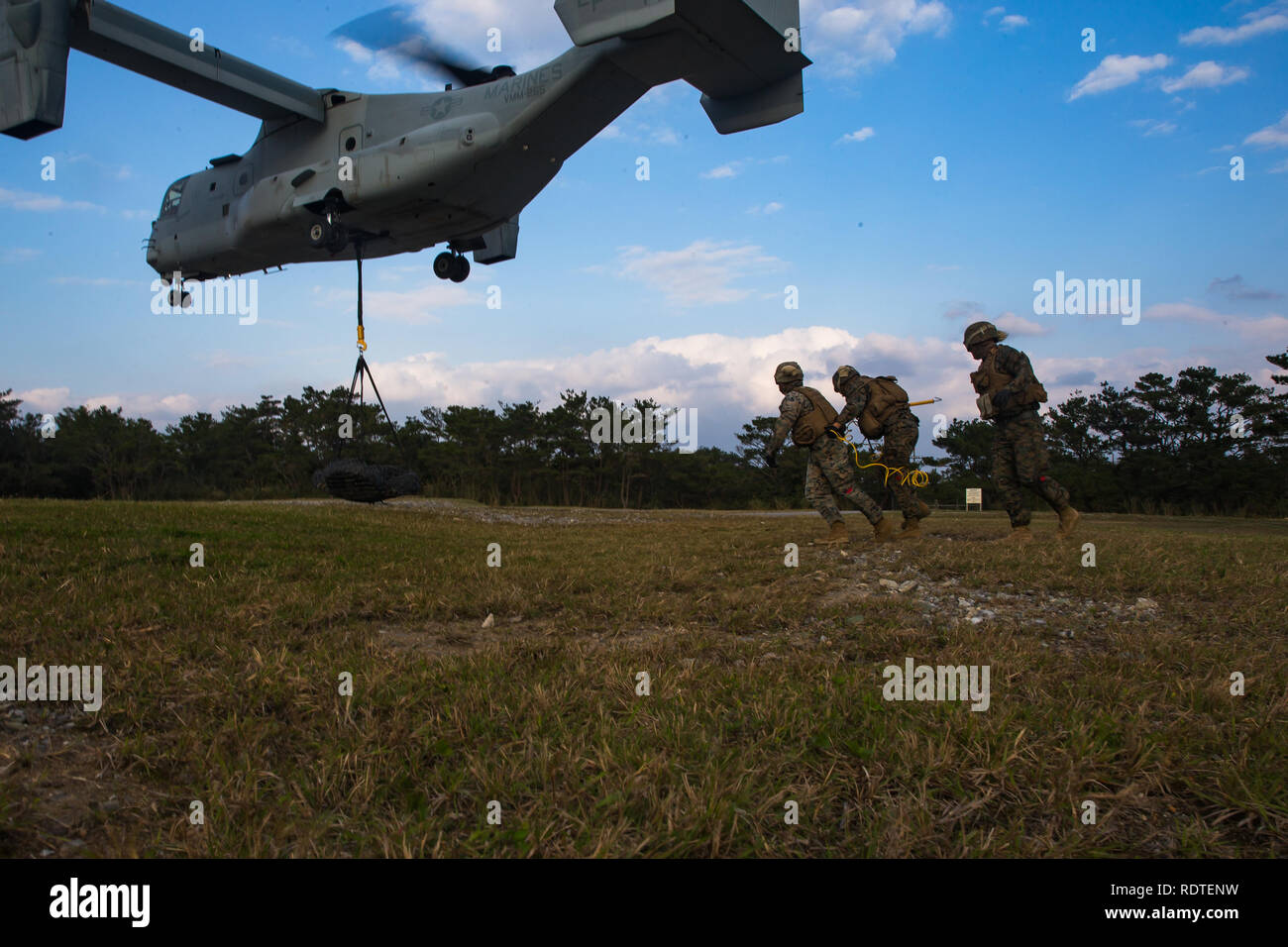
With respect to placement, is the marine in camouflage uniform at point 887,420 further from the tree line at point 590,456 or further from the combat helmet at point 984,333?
the tree line at point 590,456

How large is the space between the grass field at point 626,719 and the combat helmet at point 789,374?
384 centimetres

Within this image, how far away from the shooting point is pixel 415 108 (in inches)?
492

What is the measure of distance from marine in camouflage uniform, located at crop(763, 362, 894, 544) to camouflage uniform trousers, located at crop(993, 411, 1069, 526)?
4.80 ft

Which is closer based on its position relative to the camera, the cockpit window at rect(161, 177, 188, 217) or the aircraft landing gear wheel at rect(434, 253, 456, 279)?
the aircraft landing gear wheel at rect(434, 253, 456, 279)

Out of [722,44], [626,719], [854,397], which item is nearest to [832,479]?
[854,397]

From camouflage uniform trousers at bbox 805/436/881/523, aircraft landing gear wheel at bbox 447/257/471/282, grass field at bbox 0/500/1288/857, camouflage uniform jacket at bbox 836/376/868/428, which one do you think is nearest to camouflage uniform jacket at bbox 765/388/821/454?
camouflage uniform trousers at bbox 805/436/881/523

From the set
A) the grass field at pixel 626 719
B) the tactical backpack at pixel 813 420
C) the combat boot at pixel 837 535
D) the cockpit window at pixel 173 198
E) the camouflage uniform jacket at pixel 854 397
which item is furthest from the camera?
the cockpit window at pixel 173 198

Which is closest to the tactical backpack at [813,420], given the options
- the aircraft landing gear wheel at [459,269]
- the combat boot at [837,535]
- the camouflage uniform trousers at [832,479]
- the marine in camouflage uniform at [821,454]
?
the marine in camouflage uniform at [821,454]

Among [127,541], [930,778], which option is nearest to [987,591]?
[930,778]

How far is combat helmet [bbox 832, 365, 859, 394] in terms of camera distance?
9.45 meters

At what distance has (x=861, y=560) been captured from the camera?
7172 millimetres

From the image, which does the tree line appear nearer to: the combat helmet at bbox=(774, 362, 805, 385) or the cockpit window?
the cockpit window

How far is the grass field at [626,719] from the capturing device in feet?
6.55
